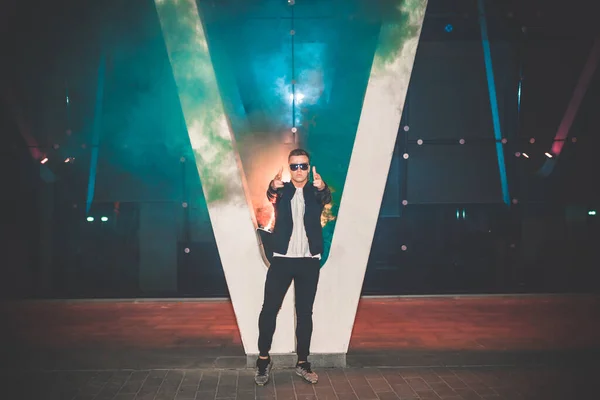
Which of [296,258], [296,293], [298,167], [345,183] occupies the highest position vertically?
[298,167]

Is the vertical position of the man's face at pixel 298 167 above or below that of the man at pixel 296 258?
above

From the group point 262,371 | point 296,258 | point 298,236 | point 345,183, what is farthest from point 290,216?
point 262,371

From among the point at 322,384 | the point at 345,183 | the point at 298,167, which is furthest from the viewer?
the point at 345,183

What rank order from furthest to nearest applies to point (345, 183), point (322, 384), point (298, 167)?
1. point (345, 183)
2. point (298, 167)
3. point (322, 384)

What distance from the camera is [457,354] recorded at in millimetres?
4461

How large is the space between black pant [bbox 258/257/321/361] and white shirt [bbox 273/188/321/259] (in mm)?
51

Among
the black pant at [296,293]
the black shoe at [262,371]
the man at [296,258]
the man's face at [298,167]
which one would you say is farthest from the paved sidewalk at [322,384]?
the man's face at [298,167]

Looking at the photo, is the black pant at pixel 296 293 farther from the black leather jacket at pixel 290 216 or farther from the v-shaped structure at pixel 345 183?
the v-shaped structure at pixel 345 183

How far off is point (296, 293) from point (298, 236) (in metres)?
0.51

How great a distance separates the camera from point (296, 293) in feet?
12.6

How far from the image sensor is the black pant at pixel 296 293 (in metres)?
3.76

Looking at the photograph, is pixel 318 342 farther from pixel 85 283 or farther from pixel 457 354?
pixel 85 283

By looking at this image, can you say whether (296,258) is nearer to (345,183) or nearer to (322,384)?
(345,183)

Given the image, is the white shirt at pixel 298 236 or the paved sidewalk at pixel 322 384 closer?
the paved sidewalk at pixel 322 384
